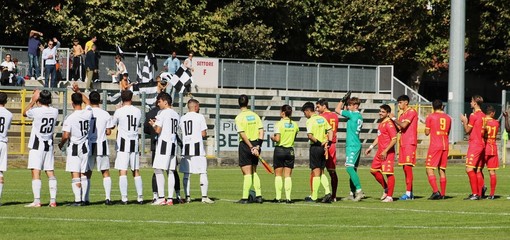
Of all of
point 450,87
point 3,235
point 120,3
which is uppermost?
point 120,3

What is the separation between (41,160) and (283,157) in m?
5.04

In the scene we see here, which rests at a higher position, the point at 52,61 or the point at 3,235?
the point at 52,61

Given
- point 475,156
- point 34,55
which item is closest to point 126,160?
point 475,156

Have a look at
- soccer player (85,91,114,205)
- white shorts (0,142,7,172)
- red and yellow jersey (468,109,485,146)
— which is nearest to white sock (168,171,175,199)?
soccer player (85,91,114,205)

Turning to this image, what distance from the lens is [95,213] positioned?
2294 centimetres

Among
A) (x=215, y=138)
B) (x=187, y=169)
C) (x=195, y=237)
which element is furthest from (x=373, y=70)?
(x=195, y=237)

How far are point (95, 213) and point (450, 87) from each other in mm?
33756

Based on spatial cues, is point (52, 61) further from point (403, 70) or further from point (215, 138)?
point (403, 70)

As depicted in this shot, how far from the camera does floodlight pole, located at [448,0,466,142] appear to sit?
53.2m

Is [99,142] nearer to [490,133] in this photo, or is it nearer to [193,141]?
[193,141]

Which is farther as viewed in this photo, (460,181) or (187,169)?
(460,181)

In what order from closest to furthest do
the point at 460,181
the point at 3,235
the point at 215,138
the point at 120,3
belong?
the point at 3,235
the point at 460,181
the point at 215,138
the point at 120,3

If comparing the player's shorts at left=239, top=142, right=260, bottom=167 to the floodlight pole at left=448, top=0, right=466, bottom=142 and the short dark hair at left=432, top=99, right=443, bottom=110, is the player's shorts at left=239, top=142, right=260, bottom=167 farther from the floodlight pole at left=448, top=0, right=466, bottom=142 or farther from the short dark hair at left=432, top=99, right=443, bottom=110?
the floodlight pole at left=448, top=0, right=466, bottom=142

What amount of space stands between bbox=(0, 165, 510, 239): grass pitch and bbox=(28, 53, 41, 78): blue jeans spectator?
743 inches
